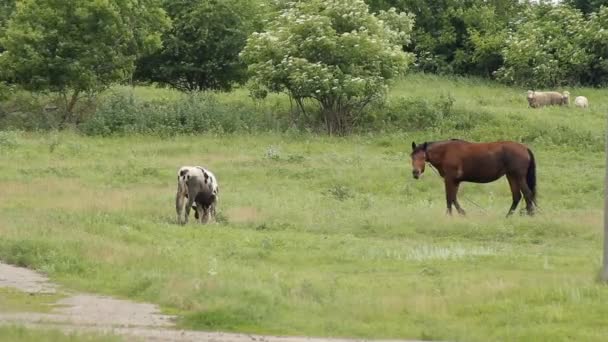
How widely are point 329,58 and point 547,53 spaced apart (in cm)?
1442

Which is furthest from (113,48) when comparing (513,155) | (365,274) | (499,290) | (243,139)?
(499,290)

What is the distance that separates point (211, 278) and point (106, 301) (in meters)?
1.56

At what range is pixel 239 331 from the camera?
45.5 feet

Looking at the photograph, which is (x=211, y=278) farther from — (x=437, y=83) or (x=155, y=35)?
(x=437, y=83)

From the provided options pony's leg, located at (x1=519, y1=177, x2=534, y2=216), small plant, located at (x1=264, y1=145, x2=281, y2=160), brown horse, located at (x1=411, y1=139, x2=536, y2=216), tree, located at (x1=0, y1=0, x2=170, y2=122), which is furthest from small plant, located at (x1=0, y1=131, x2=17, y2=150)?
pony's leg, located at (x1=519, y1=177, x2=534, y2=216)

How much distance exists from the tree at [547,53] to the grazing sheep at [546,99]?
5.82 m

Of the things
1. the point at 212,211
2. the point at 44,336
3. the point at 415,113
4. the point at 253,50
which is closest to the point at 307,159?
the point at 253,50

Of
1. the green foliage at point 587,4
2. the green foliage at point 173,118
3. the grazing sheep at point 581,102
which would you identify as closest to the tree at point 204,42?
the green foliage at point 173,118

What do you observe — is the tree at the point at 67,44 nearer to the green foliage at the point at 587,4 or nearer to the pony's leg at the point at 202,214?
the pony's leg at the point at 202,214

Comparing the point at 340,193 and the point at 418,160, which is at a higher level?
the point at 418,160

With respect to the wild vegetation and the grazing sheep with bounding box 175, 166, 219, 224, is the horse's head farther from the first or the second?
the grazing sheep with bounding box 175, 166, 219, 224

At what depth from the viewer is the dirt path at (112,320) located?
1325 centimetres

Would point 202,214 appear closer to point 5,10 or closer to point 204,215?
point 204,215

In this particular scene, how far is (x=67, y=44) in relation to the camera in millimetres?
42500
